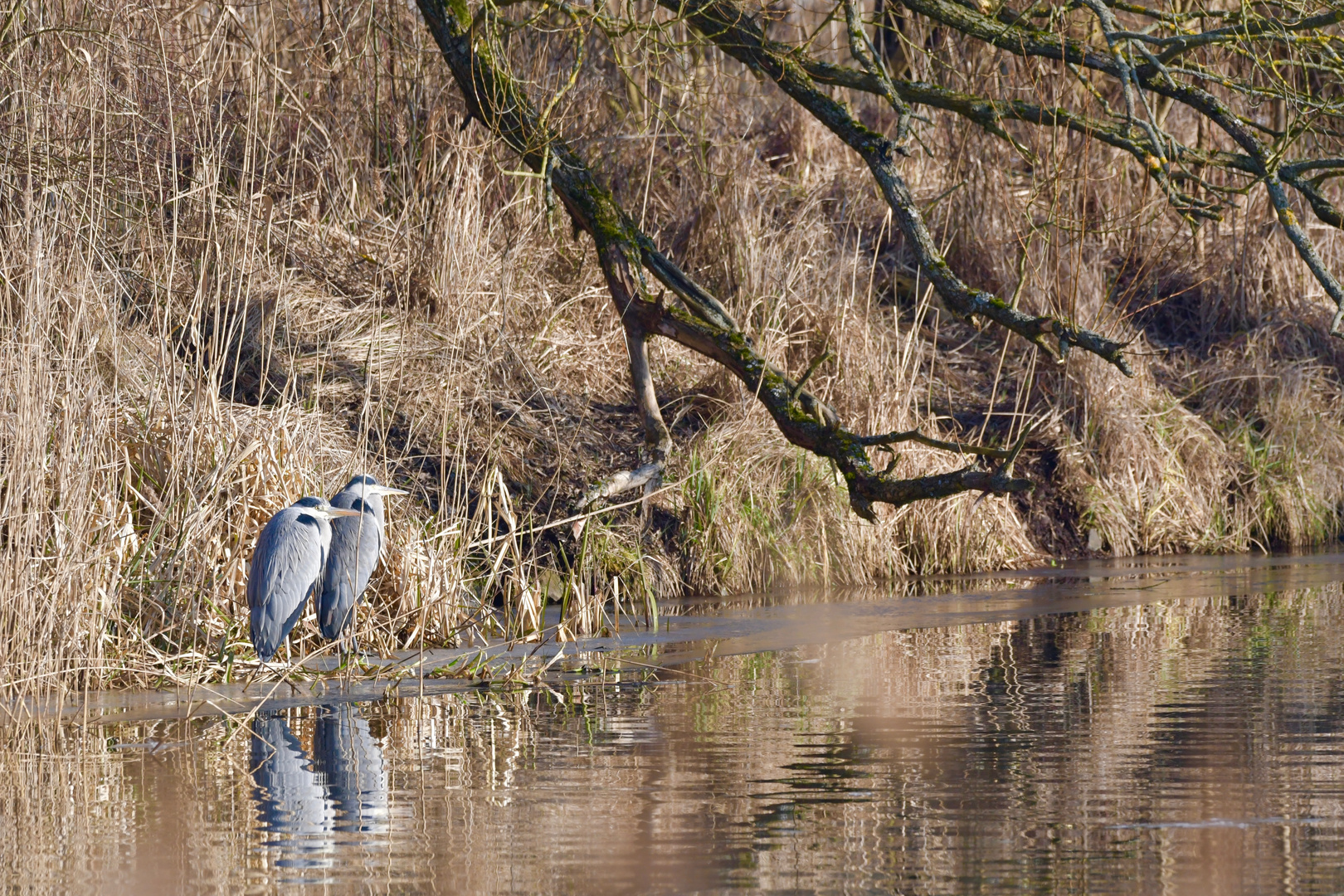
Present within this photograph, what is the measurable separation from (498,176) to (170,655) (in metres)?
6.55

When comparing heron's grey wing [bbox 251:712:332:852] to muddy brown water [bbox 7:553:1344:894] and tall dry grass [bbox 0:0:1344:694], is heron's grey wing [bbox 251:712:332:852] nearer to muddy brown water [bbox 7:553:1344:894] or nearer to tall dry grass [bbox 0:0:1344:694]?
muddy brown water [bbox 7:553:1344:894]

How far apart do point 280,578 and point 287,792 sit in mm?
1853

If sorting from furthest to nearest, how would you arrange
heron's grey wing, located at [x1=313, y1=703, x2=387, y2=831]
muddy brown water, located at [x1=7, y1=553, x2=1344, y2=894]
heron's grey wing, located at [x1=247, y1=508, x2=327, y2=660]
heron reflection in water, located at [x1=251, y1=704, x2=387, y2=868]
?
heron's grey wing, located at [x1=247, y1=508, x2=327, y2=660], heron's grey wing, located at [x1=313, y1=703, x2=387, y2=831], heron reflection in water, located at [x1=251, y1=704, x2=387, y2=868], muddy brown water, located at [x1=7, y1=553, x2=1344, y2=894]

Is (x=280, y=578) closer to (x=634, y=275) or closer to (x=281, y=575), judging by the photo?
(x=281, y=575)

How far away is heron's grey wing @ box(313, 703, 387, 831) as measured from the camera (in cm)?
464

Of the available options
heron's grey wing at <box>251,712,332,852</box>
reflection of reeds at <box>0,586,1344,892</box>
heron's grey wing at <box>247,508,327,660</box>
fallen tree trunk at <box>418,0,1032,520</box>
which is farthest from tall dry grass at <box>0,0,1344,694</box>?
reflection of reeds at <box>0,586,1344,892</box>

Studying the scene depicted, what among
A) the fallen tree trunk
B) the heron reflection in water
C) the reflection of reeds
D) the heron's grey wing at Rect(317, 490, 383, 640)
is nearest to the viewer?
the reflection of reeds

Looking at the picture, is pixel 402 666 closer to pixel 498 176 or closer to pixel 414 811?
pixel 414 811

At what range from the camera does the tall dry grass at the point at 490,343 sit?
23.7 feet

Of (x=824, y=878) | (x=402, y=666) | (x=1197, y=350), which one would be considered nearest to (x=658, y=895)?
(x=824, y=878)

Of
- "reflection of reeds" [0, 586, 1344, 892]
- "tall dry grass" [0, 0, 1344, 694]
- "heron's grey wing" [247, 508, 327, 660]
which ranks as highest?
"tall dry grass" [0, 0, 1344, 694]

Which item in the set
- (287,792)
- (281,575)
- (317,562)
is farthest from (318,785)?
(317,562)

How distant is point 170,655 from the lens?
6.96 metres

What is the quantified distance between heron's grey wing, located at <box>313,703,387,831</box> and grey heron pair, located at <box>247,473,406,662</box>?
46cm
